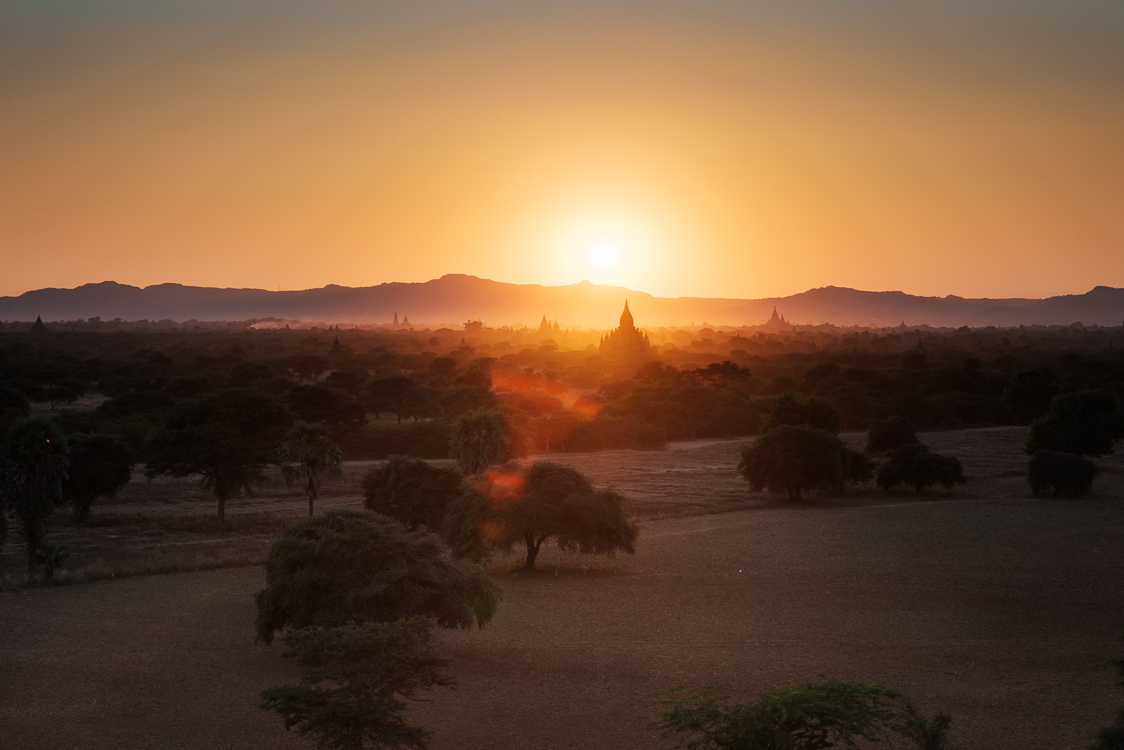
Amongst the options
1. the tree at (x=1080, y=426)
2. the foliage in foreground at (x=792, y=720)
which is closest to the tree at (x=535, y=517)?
the foliage in foreground at (x=792, y=720)

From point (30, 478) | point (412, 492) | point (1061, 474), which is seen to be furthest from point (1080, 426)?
point (30, 478)

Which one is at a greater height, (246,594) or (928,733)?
(928,733)

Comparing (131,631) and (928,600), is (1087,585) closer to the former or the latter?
(928,600)

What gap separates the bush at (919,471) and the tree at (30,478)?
119 ft

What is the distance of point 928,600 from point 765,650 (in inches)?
265

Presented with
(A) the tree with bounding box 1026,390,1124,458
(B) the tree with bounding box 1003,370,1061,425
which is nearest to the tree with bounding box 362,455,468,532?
(A) the tree with bounding box 1026,390,1124,458

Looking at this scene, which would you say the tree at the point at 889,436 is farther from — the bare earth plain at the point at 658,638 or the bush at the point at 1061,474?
the bare earth plain at the point at 658,638

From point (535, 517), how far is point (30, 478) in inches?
588

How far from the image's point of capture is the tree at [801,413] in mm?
53562

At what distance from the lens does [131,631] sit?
19734 mm

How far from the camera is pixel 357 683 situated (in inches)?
490

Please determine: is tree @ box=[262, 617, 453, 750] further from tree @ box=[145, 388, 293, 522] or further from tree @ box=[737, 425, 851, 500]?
tree @ box=[737, 425, 851, 500]

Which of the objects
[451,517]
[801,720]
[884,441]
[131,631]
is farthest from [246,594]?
[884,441]

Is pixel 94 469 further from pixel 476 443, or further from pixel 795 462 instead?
pixel 795 462
